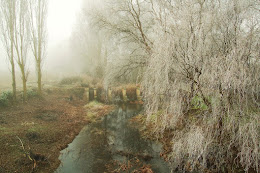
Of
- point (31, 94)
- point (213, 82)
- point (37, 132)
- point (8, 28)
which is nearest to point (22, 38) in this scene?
point (8, 28)

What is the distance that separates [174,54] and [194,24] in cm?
95

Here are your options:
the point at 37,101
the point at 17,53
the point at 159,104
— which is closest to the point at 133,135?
the point at 159,104

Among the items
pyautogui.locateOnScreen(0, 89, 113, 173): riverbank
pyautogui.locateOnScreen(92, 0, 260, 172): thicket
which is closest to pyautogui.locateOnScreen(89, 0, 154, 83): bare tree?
pyautogui.locateOnScreen(92, 0, 260, 172): thicket

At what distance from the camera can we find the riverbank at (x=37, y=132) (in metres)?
4.71

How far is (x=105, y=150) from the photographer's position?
5.95m

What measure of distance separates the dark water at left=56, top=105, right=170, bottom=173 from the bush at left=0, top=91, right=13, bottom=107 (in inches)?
181

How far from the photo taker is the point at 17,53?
9.59 meters

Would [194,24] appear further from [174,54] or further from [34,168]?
[34,168]

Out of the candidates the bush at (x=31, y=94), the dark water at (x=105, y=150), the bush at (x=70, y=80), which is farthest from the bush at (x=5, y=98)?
the bush at (x=70, y=80)

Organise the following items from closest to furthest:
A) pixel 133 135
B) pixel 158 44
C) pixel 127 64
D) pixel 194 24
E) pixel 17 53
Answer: pixel 194 24 < pixel 158 44 < pixel 133 135 < pixel 127 64 < pixel 17 53

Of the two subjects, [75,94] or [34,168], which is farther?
[75,94]

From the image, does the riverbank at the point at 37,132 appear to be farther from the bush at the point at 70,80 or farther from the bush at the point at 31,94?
the bush at the point at 70,80

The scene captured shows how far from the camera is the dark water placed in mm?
4924

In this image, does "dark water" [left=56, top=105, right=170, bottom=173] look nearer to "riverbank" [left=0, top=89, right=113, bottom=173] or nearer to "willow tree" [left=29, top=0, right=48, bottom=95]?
"riverbank" [left=0, top=89, right=113, bottom=173]
